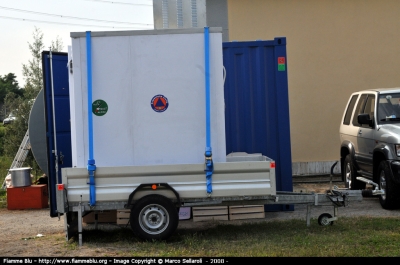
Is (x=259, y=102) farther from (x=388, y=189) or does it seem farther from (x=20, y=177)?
(x=20, y=177)

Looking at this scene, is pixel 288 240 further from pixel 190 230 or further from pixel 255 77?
pixel 255 77

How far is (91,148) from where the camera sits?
841cm

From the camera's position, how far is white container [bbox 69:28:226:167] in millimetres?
8453

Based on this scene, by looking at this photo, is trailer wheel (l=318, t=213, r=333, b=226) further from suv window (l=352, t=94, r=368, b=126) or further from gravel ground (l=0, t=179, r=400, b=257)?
suv window (l=352, t=94, r=368, b=126)

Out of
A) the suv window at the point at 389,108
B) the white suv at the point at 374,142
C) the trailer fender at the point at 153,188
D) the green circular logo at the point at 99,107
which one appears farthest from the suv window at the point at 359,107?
the green circular logo at the point at 99,107

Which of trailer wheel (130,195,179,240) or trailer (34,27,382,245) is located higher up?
trailer (34,27,382,245)

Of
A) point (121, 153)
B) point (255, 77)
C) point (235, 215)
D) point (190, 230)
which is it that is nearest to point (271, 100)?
point (255, 77)

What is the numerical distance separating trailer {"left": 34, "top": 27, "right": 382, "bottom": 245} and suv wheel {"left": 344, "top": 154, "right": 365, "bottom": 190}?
4220 millimetres

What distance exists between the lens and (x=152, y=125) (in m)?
8.48

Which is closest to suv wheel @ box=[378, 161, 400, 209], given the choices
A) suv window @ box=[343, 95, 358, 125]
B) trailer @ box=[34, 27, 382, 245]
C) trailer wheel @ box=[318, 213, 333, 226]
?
trailer wheel @ box=[318, 213, 333, 226]

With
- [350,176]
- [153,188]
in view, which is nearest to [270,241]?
[153,188]

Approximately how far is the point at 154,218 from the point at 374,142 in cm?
455

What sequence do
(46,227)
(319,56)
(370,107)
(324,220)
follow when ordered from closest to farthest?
(324,220), (46,227), (370,107), (319,56)

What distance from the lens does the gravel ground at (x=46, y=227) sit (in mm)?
8273
